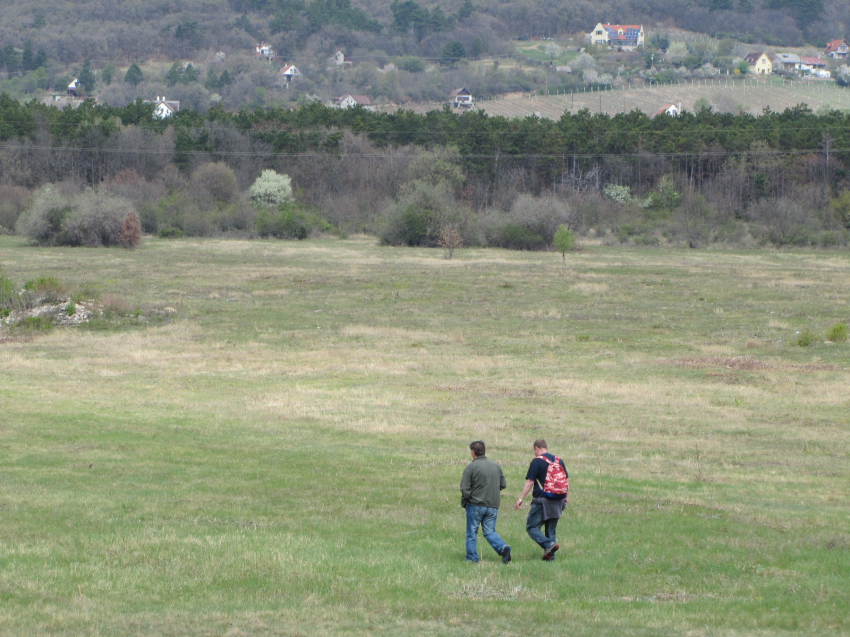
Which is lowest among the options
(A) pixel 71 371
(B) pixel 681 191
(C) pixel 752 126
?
(A) pixel 71 371

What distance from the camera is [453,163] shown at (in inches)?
4178

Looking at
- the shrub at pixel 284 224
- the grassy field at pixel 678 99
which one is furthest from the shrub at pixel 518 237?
the grassy field at pixel 678 99

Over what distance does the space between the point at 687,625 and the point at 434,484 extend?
744 cm

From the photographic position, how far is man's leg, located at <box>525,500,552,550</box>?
11406mm

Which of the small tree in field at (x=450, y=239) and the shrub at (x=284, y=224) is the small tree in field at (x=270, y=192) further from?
the small tree in field at (x=450, y=239)

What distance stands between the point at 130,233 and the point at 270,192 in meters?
26.7

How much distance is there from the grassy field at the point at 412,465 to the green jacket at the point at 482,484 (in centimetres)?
74

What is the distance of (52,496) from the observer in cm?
1445

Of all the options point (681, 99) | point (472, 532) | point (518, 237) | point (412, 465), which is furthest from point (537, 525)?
point (681, 99)

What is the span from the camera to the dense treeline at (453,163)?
317 ft

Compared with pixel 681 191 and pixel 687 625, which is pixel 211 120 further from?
pixel 687 625

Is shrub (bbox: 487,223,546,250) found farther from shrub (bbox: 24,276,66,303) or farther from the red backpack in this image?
the red backpack

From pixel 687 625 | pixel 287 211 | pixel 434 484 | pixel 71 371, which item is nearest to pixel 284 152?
pixel 287 211

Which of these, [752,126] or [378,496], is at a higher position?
[752,126]
